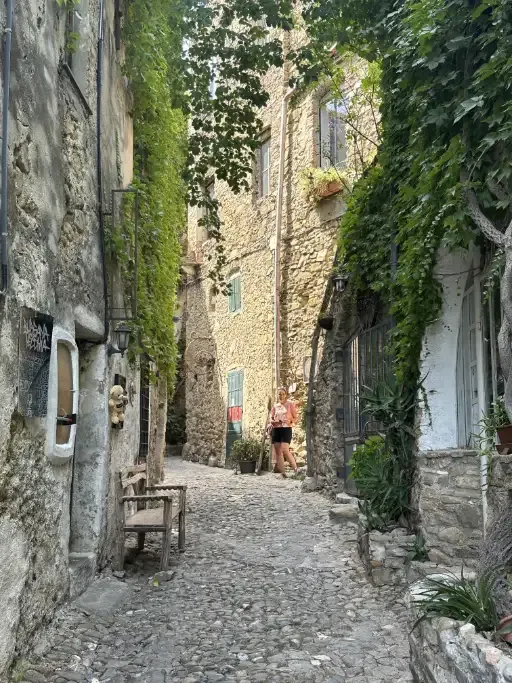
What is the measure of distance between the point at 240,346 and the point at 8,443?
10660 mm

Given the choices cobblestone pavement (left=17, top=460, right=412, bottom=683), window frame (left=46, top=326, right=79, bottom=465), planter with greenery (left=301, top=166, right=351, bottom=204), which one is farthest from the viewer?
planter with greenery (left=301, top=166, right=351, bottom=204)

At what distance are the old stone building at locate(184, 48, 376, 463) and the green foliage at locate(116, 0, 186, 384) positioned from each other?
9.04 ft

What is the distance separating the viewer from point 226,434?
14.2m

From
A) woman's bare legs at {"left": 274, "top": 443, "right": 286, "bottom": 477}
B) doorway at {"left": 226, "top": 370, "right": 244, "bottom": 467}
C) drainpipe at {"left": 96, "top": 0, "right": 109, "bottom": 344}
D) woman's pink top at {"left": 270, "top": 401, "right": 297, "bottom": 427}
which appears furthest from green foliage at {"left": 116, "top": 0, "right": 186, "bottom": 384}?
doorway at {"left": 226, "top": 370, "right": 244, "bottom": 467}

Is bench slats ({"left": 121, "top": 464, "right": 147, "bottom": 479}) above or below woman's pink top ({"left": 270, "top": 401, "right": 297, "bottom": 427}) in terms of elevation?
below

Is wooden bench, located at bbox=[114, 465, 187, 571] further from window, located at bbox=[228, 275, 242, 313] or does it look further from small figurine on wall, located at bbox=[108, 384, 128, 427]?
window, located at bbox=[228, 275, 242, 313]

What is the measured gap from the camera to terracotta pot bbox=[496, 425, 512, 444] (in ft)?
11.4

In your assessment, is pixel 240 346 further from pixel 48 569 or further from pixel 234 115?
pixel 48 569

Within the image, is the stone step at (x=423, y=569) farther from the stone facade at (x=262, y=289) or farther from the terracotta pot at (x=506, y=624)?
the stone facade at (x=262, y=289)

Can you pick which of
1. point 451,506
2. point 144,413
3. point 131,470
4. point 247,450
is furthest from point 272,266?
point 451,506

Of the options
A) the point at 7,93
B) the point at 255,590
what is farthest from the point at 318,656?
the point at 7,93

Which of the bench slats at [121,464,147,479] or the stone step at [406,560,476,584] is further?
the bench slats at [121,464,147,479]

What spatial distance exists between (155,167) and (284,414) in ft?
16.1

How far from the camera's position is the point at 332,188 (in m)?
10.9
